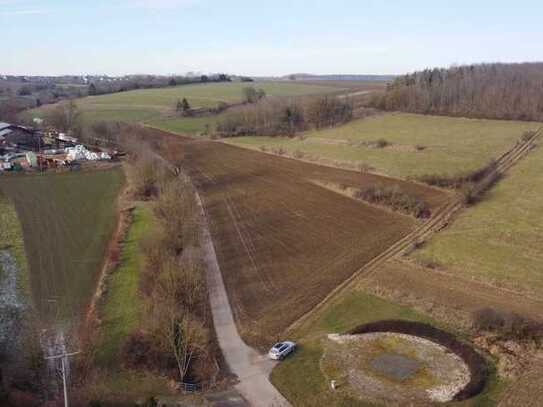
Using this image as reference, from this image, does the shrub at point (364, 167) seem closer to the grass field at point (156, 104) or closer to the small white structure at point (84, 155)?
the small white structure at point (84, 155)

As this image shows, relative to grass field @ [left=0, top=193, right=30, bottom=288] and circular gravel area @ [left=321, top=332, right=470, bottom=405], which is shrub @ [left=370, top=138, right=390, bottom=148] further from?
circular gravel area @ [left=321, top=332, right=470, bottom=405]

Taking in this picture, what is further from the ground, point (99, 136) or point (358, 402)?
point (99, 136)

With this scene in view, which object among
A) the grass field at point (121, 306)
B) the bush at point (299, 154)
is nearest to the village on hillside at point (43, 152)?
the bush at point (299, 154)

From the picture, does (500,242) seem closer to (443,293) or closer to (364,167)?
(443,293)

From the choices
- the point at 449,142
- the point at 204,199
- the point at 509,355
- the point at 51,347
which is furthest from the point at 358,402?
the point at 449,142

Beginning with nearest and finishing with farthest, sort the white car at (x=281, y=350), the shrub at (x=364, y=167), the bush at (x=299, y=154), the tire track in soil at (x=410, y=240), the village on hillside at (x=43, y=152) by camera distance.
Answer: the white car at (x=281, y=350), the tire track in soil at (x=410, y=240), the shrub at (x=364, y=167), the village on hillside at (x=43, y=152), the bush at (x=299, y=154)

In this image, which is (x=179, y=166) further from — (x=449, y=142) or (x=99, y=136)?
(x=449, y=142)

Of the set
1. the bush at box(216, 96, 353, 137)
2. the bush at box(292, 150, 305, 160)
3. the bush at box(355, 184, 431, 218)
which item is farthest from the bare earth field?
the bush at box(216, 96, 353, 137)

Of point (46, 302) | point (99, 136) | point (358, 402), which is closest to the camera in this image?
point (358, 402)
